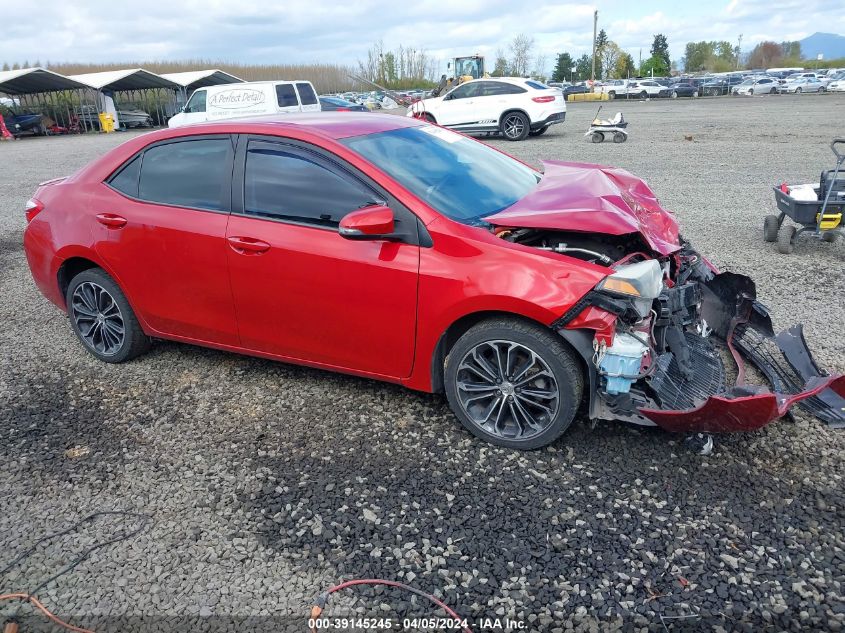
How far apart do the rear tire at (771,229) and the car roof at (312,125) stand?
466 centimetres

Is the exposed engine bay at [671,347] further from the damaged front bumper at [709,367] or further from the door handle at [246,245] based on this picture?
the door handle at [246,245]

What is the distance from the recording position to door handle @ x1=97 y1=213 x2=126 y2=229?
4.14 m

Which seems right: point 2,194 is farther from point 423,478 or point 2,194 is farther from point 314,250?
point 423,478

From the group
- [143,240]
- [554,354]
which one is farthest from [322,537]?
[143,240]

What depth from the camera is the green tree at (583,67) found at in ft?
273

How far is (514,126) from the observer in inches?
706

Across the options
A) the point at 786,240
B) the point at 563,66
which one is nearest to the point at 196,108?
the point at 786,240

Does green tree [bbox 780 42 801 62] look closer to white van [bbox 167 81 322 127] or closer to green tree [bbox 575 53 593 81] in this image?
green tree [bbox 575 53 593 81]

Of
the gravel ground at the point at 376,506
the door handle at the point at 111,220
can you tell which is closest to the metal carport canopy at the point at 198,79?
the door handle at the point at 111,220

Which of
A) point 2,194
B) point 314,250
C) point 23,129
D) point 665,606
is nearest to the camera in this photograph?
point 665,606

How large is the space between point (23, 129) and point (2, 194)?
22899 millimetres

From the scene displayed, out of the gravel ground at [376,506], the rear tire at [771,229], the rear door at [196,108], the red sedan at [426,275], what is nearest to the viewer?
the gravel ground at [376,506]

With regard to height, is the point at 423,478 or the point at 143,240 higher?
the point at 143,240

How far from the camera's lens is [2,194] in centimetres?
1298
